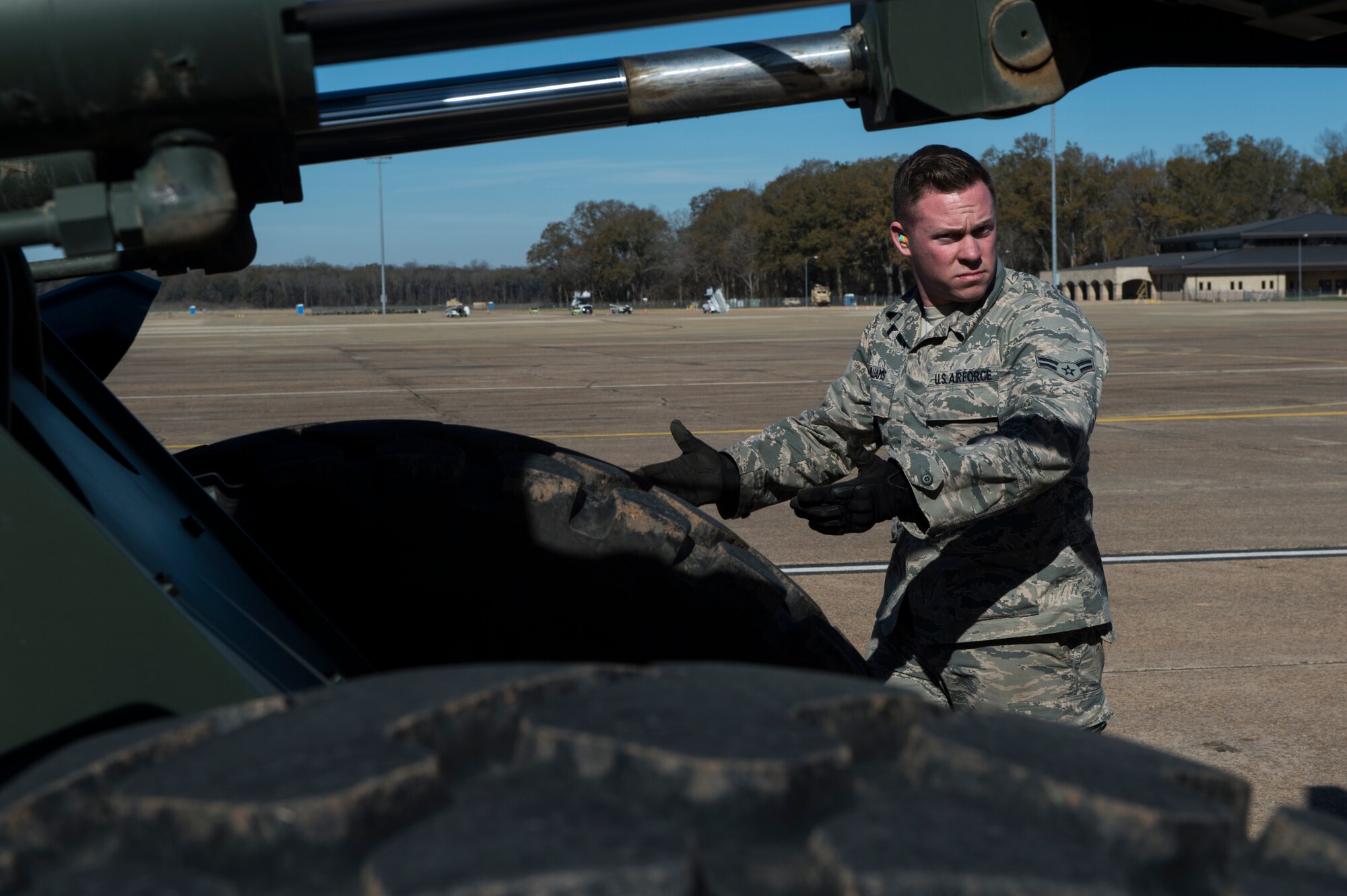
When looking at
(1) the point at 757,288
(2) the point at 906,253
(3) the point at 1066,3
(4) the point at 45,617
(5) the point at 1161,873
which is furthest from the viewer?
(1) the point at 757,288

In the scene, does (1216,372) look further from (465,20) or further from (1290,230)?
(1290,230)

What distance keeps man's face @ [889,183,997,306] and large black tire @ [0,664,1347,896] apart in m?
2.54

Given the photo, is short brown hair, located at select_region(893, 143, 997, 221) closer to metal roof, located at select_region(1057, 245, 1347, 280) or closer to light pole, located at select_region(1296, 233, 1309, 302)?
light pole, located at select_region(1296, 233, 1309, 302)

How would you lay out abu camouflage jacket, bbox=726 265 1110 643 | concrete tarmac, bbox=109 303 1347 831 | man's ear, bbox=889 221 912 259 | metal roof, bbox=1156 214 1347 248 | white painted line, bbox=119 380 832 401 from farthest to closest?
metal roof, bbox=1156 214 1347 248 < white painted line, bbox=119 380 832 401 < concrete tarmac, bbox=109 303 1347 831 < man's ear, bbox=889 221 912 259 < abu camouflage jacket, bbox=726 265 1110 643

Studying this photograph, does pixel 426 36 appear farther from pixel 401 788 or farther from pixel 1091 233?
pixel 1091 233

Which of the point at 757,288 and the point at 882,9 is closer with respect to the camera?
the point at 882,9

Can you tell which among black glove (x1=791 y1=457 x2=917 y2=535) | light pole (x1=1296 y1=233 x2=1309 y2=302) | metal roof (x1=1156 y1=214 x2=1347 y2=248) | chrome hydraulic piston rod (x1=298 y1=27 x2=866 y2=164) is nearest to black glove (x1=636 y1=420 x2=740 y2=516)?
black glove (x1=791 y1=457 x2=917 y2=535)

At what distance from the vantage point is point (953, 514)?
2.69 m

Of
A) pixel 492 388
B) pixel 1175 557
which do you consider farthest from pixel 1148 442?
pixel 492 388

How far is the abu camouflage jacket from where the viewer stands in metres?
3.12

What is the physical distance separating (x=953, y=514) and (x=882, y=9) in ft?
4.10

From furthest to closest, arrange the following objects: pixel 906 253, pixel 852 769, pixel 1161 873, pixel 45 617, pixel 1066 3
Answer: pixel 906 253
pixel 1066 3
pixel 45 617
pixel 852 769
pixel 1161 873

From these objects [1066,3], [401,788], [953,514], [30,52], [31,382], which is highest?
[1066,3]

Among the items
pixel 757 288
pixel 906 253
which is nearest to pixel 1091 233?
pixel 757 288
